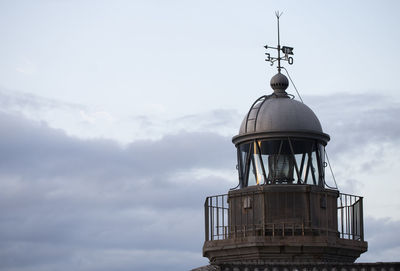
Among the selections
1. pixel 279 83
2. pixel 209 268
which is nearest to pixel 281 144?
pixel 279 83

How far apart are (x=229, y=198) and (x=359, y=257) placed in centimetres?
571

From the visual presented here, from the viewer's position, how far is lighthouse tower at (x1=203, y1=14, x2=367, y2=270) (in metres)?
42.8

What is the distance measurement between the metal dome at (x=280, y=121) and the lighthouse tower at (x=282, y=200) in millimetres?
40

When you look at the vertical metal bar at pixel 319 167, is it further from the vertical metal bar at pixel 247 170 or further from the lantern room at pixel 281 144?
the vertical metal bar at pixel 247 170

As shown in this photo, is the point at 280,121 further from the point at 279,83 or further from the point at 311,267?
the point at 311,267

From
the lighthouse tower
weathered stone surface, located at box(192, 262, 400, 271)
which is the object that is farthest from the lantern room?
weathered stone surface, located at box(192, 262, 400, 271)

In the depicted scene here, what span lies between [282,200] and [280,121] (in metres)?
3.16

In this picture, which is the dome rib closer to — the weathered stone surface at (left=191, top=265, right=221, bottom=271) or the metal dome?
the metal dome

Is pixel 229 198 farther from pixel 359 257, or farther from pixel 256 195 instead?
pixel 359 257

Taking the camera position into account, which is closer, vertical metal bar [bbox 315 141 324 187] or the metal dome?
the metal dome

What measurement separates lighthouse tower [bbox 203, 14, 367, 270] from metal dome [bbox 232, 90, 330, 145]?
40 millimetres

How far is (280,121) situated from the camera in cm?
4434

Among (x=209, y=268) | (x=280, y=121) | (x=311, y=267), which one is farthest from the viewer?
(x=280, y=121)

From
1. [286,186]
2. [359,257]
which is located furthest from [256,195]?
[359,257]
